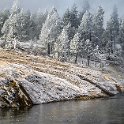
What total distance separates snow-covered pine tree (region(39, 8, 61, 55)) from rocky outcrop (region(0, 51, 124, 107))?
41471 millimetres

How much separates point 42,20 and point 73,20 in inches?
815

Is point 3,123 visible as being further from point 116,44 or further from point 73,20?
point 116,44

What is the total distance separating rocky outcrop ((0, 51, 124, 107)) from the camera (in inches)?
2763

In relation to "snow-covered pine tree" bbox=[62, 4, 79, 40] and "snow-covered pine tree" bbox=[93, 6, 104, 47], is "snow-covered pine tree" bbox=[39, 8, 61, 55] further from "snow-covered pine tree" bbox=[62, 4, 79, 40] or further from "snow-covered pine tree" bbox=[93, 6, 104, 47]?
"snow-covered pine tree" bbox=[93, 6, 104, 47]

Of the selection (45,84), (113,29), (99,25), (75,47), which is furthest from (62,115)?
(113,29)

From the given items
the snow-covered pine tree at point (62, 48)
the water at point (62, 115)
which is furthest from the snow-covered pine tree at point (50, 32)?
the water at point (62, 115)

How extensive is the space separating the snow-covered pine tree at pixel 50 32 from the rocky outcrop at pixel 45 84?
41.5 m

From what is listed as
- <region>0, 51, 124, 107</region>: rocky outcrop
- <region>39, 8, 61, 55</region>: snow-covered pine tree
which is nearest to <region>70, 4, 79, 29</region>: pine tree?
<region>39, 8, 61, 55</region>: snow-covered pine tree

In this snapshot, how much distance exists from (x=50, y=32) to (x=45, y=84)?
248 ft

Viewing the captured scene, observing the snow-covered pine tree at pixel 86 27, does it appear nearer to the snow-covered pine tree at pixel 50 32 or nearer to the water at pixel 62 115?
the snow-covered pine tree at pixel 50 32

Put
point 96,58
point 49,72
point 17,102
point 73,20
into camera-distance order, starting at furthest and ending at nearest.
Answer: point 73,20 < point 96,58 < point 49,72 < point 17,102

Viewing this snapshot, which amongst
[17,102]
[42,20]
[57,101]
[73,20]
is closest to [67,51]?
[73,20]

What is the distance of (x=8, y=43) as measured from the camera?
143 metres

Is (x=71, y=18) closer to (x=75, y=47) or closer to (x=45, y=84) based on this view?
(x=75, y=47)
